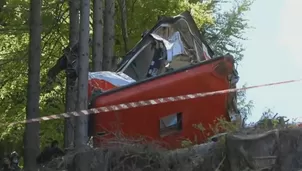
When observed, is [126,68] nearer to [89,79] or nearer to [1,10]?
[89,79]

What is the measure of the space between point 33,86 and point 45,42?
402 cm

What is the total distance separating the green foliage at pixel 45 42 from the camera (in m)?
21.2

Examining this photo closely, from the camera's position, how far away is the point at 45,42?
2202 centimetres

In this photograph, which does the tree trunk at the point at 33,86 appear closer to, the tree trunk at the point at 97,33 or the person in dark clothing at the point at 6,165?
the tree trunk at the point at 97,33

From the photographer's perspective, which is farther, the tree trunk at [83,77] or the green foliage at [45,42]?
the green foliage at [45,42]

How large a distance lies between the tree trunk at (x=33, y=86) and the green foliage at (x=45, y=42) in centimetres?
211

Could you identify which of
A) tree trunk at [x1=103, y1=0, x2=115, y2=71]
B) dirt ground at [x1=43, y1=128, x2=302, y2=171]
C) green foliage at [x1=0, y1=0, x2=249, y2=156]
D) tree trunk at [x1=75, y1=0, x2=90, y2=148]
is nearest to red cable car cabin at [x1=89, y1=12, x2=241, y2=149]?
tree trunk at [x1=75, y1=0, x2=90, y2=148]

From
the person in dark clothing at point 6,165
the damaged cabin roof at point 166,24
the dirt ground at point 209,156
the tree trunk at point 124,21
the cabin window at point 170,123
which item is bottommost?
the person in dark clothing at point 6,165

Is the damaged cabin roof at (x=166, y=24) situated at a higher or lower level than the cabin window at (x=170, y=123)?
higher

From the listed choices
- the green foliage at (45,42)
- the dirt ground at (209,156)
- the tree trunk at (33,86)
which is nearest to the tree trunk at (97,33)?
the tree trunk at (33,86)

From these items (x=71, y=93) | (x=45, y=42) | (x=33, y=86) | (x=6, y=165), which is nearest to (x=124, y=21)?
(x=45, y=42)

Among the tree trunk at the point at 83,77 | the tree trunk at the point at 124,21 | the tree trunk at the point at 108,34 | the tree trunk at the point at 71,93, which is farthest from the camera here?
the tree trunk at the point at 124,21

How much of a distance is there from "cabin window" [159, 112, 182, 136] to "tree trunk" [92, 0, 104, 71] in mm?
5452

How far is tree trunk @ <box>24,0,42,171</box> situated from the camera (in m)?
17.8
